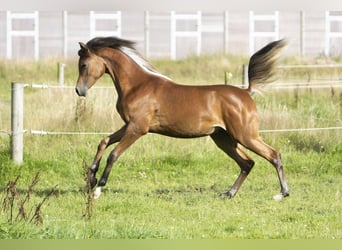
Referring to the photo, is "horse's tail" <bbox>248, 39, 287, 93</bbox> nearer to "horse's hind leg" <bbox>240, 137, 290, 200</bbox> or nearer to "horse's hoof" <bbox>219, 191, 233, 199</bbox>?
"horse's hind leg" <bbox>240, 137, 290, 200</bbox>

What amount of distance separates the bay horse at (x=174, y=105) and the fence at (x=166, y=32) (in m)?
15.3

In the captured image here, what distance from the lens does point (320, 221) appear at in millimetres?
8023

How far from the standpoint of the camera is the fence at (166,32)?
85.5ft

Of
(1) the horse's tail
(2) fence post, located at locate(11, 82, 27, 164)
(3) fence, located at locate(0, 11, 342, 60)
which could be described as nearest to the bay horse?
(1) the horse's tail

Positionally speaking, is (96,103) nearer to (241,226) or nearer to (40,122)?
(40,122)

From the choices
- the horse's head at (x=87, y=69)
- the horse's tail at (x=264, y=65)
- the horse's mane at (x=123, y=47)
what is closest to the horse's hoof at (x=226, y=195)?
the horse's tail at (x=264, y=65)

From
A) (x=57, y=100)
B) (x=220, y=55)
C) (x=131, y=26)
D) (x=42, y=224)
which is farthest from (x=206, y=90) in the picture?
(x=131, y=26)

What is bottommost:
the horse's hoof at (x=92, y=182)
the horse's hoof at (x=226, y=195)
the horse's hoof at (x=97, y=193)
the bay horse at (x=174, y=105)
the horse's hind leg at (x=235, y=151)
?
the horse's hoof at (x=226, y=195)

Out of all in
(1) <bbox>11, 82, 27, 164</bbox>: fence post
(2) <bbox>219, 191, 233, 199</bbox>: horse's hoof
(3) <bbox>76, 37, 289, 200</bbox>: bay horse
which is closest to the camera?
(2) <bbox>219, 191, 233, 199</bbox>: horse's hoof

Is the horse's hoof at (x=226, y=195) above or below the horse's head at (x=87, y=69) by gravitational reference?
below

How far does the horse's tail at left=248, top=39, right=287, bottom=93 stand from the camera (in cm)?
977

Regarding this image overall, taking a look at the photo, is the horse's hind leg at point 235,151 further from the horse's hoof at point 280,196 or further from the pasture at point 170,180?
the horse's hoof at point 280,196

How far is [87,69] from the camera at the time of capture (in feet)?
31.9

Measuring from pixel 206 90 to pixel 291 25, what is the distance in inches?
737
